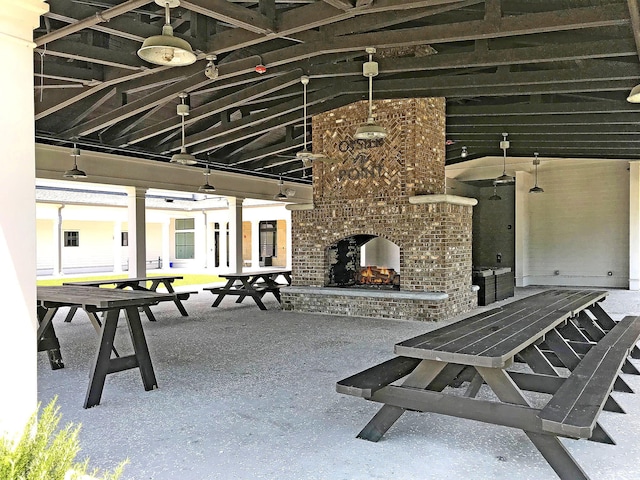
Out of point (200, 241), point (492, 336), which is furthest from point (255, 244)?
point (492, 336)

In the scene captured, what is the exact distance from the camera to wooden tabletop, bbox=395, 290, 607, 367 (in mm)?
2936

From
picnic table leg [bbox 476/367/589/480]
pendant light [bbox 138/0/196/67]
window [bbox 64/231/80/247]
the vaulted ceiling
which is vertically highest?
the vaulted ceiling

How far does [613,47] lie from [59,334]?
800 centimetres

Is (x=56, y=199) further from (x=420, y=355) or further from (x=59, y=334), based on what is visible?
(x=420, y=355)

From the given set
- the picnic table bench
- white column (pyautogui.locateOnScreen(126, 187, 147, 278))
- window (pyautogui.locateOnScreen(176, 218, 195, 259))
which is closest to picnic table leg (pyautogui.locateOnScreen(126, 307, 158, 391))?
the picnic table bench

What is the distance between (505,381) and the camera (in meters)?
2.93

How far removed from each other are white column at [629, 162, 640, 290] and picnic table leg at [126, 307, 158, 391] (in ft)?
39.0

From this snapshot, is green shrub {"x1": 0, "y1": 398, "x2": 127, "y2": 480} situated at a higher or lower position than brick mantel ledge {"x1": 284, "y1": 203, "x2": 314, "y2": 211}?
lower

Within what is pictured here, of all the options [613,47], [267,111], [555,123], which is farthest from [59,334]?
[555,123]

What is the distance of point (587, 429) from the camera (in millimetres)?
2230

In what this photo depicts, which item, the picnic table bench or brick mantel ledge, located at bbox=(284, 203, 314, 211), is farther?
brick mantel ledge, located at bbox=(284, 203, 314, 211)

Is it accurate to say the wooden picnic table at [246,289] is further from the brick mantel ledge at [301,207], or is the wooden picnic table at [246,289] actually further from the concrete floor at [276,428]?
the concrete floor at [276,428]

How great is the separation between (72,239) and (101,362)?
19071 millimetres

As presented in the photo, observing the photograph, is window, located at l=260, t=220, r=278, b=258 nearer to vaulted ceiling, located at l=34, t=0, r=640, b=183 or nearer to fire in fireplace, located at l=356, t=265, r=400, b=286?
vaulted ceiling, located at l=34, t=0, r=640, b=183
